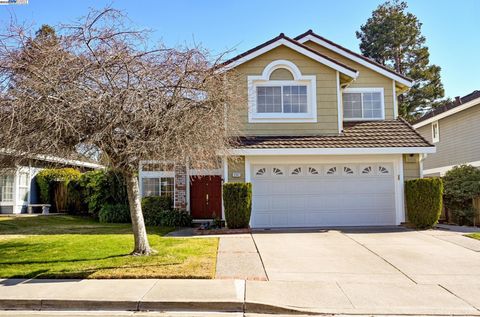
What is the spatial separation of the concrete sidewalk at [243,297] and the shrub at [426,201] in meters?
6.90

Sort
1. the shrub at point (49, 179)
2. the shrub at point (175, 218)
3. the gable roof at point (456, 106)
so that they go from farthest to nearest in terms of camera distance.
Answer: the shrub at point (49, 179) < the gable roof at point (456, 106) < the shrub at point (175, 218)

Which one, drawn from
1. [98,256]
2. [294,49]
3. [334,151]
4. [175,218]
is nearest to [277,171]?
[334,151]

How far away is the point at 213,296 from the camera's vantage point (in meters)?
6.82

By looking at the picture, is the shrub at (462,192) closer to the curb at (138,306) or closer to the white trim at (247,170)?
the white trim at (247,170)

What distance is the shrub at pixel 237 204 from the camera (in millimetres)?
13938

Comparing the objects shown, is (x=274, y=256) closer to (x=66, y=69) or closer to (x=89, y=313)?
(x=89, y=313)

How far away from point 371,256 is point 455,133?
557 inches

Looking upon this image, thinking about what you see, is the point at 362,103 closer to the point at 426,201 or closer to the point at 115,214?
the point at 426,201

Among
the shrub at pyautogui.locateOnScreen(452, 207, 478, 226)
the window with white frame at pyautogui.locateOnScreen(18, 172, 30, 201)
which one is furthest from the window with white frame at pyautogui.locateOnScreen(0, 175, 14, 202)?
the shrub at pyautogui.locateOnScreen(452, 207, 478, 226)

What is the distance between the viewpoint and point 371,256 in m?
10.0

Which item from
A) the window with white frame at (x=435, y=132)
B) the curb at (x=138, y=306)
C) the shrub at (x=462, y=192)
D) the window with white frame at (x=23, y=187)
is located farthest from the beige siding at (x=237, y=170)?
the window with white frame at (x=435, y=132)

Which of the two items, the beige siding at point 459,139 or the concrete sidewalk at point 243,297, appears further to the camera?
the beige siding at point 459,139

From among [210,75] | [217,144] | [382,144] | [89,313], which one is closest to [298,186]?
[382,144]

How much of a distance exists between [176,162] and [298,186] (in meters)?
7.33
